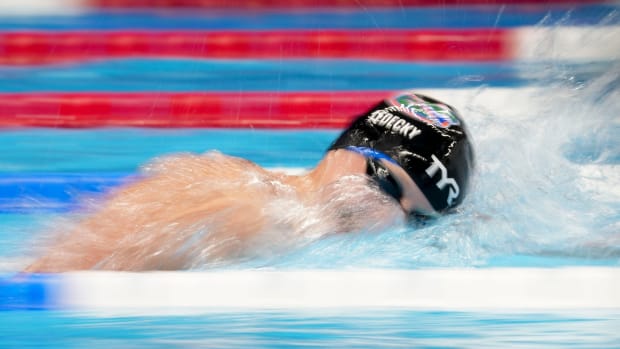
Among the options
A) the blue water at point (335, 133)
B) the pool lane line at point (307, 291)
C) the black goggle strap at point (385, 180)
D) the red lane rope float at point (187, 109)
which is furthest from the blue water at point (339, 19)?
the pool lane line at point (307, 291)

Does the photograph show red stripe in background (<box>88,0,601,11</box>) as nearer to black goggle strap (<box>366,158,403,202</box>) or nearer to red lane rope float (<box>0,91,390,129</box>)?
Answer: red lane rope float (<box>0,91,390,129</box>)

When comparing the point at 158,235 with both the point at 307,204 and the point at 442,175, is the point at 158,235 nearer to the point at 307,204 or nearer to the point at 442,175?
the point at 307,204

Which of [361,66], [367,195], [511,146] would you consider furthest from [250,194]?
[361,66]

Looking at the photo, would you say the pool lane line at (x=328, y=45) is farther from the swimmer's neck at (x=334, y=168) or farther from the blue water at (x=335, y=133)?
the swimmer's neck at (x=334, y=168)

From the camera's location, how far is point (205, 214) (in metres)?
2.15

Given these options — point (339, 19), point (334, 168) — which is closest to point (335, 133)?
point (339, 19)

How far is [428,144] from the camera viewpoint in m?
2.14

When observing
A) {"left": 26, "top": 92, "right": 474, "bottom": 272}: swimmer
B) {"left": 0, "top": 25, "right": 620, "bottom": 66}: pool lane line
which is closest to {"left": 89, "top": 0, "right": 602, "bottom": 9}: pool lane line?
{"left": 0, "top": 25, "right": 620, "bottom": 66}: pool lane line

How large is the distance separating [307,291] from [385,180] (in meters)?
0.31

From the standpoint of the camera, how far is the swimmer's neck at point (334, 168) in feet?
7.22

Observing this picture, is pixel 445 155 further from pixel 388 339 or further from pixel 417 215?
pixel 388 339

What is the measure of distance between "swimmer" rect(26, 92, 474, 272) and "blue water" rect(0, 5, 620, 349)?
6 centimetres

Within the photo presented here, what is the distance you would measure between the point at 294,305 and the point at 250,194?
0.29 meters

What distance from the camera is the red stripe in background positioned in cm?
420
